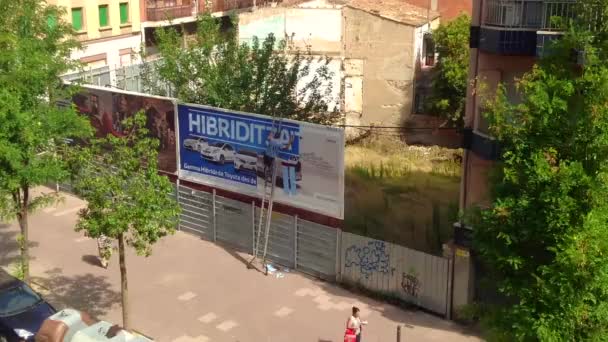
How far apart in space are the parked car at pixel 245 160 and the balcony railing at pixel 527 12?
675 cm

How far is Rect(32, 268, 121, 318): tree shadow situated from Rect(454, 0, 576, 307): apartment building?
7.64m

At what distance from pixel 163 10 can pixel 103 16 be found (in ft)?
13.3

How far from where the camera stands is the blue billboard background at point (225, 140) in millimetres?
18141

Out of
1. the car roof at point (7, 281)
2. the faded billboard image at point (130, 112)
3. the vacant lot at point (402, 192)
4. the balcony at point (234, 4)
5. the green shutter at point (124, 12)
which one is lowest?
the vacant lot at point (402, 192)

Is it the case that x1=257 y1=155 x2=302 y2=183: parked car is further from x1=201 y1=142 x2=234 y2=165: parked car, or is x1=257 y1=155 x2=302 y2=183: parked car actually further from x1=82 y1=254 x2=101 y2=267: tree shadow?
x1=82 y1=254 x2=101 y2=267: tree shadow

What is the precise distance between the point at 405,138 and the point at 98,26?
15.6 metres

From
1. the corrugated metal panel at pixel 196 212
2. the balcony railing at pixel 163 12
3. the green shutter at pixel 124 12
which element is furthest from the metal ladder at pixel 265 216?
the balcony railing at pixel 163 12

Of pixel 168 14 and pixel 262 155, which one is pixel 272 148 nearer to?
pixel 262 155

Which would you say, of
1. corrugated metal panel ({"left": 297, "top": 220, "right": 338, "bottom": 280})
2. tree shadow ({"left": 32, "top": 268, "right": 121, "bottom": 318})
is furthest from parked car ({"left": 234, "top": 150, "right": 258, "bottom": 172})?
tree shadow ({"left": 32, "top": 268, "right": 121, "bottom": 318})

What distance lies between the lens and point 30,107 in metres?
15.8

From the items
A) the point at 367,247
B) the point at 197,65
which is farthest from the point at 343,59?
the point at 367,247

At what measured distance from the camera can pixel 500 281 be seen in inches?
390

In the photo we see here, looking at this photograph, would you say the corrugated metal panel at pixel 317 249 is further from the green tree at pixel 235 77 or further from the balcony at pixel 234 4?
the balcony at pixel 234 4

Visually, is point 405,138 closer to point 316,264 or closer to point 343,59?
point 343,59
